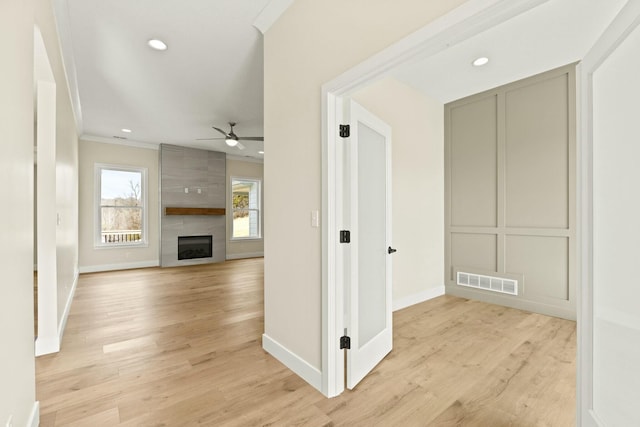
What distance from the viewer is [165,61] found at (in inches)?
123

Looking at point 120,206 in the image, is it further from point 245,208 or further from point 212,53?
point 212,53

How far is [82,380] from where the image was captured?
Answer: 202 cm

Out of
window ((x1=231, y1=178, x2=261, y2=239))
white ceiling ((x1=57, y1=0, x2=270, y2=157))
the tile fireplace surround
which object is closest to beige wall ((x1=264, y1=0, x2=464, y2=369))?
white ceiling ((x1=57, y1=0, x2=270, y2=157))

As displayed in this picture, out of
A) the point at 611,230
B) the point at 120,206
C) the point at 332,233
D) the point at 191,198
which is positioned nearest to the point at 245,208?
the point at 191,198

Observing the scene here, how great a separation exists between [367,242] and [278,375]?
117cm

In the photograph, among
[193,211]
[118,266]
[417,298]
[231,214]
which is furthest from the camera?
[231,214]

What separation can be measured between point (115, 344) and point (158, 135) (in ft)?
15.5

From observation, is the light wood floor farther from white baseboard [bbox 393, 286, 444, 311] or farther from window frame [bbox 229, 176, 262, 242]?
window frame [bbox 229, 176, 262, 242]

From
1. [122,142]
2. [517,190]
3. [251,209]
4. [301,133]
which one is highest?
[122,142]

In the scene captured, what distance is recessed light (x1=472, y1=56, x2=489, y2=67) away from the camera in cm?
305

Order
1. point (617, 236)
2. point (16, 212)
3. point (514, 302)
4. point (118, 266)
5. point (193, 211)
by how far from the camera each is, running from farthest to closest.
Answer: point (193, 211), point (118, 266), point (514, 302), point (16, 212), point (617, 236)

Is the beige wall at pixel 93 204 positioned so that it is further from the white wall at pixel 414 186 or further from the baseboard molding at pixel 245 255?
the white wall at pixel 414 186

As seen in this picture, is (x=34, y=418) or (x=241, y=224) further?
(x=241, y=224)

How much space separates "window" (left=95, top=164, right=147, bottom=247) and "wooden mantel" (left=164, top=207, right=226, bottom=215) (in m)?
0.58
